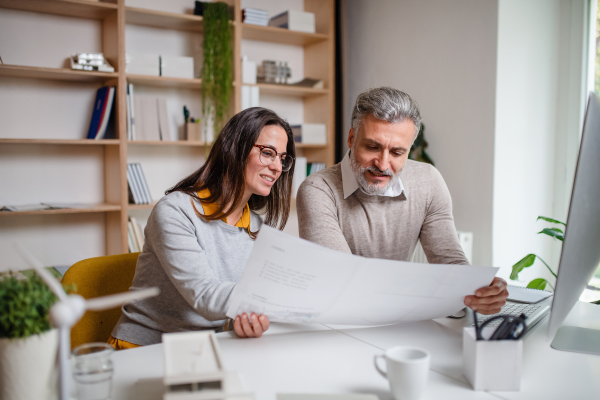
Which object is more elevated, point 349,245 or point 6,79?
point 6,79

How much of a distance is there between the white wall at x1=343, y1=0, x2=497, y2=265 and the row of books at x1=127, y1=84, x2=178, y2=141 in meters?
1.45

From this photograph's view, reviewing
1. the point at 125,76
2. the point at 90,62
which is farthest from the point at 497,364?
the point at 90,62

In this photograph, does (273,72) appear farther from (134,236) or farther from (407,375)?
(407,375)

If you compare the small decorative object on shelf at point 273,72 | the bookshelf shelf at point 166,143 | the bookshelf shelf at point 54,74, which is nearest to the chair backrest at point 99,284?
the bookshelf shelf at point 166,143

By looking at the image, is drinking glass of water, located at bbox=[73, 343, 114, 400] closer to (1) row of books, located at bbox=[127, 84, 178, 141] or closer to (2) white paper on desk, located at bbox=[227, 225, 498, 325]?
(2) white paper on desk, located at bbox=[227, 225, 498, 325]

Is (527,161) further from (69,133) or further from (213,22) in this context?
(69,133)

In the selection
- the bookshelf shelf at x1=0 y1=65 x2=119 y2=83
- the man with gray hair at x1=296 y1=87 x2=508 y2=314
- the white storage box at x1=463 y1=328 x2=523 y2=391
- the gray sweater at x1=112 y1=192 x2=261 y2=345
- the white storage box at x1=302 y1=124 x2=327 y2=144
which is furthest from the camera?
the white storage box at x1=302 y1=124 x2=327 y2=144

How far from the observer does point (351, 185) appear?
5.21 ft

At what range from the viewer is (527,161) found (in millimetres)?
2609

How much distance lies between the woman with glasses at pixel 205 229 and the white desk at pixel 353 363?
21cm

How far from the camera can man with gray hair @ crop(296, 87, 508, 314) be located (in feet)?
4.86

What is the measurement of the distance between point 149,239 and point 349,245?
2.16 ft

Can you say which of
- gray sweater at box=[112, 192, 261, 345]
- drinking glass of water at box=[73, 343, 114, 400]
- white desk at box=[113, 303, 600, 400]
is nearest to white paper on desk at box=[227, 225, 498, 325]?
white desk at box=[113, 303, 600, 400]

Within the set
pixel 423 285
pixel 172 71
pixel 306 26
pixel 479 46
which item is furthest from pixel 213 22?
pixel 423 285
